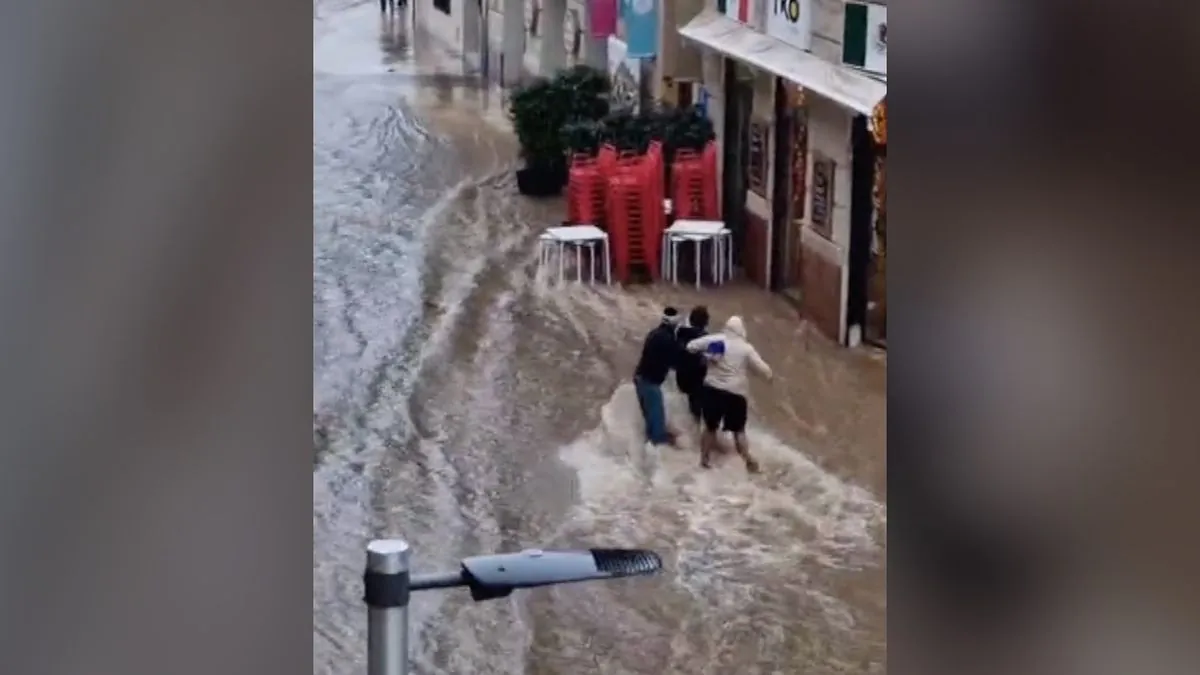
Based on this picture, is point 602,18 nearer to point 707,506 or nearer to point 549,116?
point 549,116

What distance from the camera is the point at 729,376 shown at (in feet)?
4.12

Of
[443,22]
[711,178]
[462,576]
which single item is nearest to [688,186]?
[711,178]

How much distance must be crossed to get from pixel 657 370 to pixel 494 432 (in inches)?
6.2

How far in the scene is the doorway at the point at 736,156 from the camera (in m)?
1.25

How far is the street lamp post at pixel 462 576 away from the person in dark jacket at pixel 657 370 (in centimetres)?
11

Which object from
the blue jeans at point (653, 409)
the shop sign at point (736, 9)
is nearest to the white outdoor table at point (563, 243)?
the blue jeans at point (653, 409)

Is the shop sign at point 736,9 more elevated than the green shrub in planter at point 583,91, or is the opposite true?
the shop sign at point 736,9

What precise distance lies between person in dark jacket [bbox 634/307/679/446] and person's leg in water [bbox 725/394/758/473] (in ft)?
0.18
